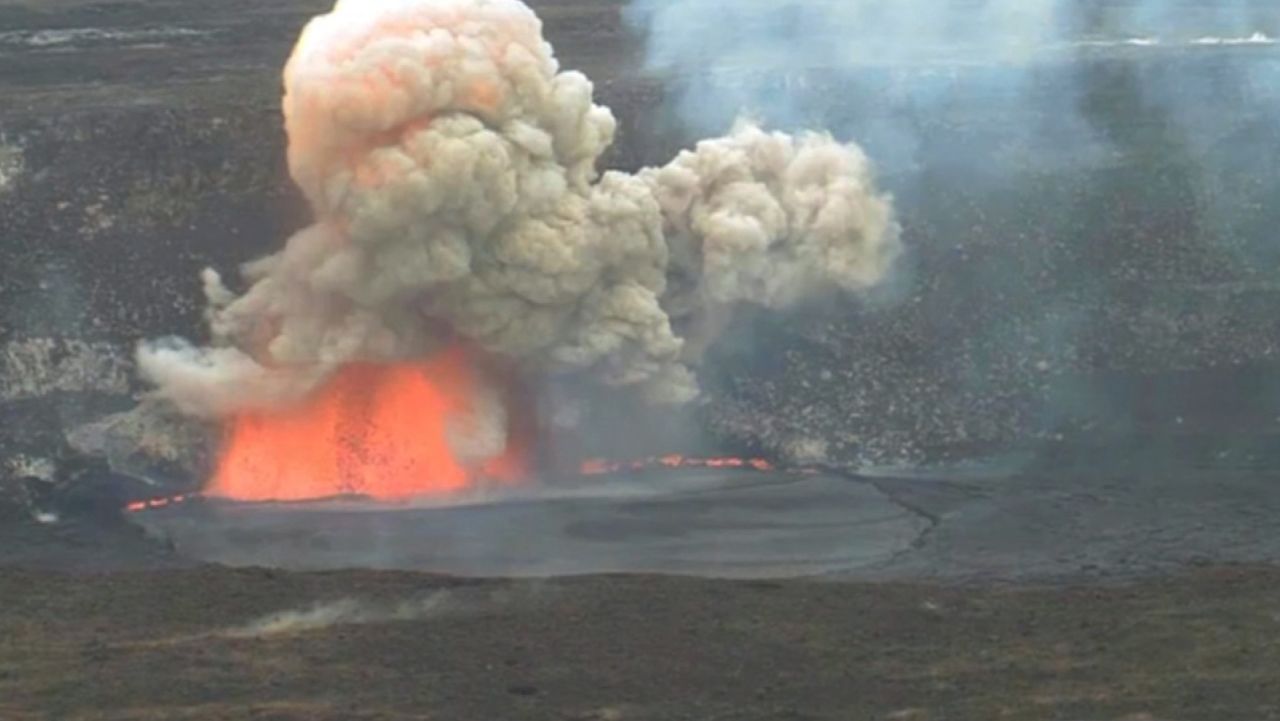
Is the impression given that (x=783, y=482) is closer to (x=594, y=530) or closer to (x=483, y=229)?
(x=594, y=530)

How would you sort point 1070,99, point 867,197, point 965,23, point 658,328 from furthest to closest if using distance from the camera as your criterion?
point 965,23 < point 1070,99 < point 867,197 < point 658,328

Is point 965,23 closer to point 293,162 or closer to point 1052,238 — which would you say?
point 1052,238

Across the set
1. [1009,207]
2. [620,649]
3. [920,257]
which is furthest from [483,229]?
[1009,207]

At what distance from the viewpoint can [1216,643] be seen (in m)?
31.0

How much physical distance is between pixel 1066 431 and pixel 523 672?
1520 centimetres

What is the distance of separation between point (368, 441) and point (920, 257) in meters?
11.9

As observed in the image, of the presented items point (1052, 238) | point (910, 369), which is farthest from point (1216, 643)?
point (1052, 238)

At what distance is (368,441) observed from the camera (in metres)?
41.0

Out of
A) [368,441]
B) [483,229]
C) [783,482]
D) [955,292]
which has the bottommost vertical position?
[783,482]

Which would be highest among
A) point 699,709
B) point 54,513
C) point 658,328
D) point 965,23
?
point 965,23

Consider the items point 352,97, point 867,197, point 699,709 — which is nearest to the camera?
point 699,709

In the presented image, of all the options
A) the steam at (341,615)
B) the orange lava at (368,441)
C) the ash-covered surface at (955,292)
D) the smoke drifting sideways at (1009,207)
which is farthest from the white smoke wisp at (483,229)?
the steam at (341,615)

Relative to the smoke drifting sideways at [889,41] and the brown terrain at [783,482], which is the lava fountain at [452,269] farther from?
the smoke drifting sideways at [889,41]

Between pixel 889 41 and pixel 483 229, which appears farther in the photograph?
pixel 889 41
